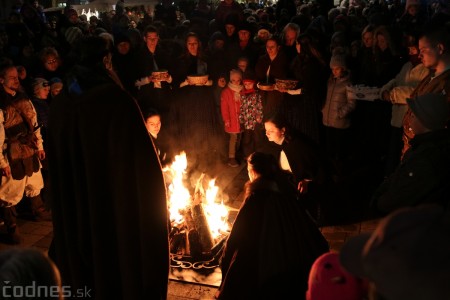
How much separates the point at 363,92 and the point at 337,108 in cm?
63

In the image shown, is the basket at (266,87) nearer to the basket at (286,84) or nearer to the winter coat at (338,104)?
the basket at (286,84)

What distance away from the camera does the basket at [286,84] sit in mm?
7711

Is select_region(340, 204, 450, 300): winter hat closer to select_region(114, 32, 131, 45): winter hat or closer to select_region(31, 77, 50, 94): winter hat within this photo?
select_region(31, 77, 50, 94): winter hat

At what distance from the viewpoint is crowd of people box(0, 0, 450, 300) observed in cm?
314

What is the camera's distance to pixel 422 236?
169 cm

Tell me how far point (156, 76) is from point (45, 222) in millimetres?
2758

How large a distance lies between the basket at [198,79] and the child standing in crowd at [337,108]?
2.00 metres

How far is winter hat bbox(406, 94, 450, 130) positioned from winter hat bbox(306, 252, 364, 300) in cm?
176

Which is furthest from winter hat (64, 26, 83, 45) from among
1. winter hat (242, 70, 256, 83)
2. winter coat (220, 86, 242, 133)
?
winter hat (242, 70, 256, 83)

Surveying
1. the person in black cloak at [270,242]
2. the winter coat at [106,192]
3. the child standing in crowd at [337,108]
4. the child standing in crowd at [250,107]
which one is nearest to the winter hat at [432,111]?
the person in black cloak at [270,242]

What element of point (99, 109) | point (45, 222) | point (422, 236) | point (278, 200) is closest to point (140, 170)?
point (99, 109)

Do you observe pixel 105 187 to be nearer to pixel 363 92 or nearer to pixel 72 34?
pixel 363 92

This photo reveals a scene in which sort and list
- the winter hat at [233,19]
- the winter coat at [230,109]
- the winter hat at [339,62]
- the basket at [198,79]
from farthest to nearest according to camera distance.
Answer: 1. the winter hat at [233,19]
2. the winter coat at [230,109]
3. the basket at [198,79]
4. the winter hat at [339,62]

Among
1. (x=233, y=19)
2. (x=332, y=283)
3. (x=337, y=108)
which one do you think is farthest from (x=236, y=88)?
(x=332, y=283)
